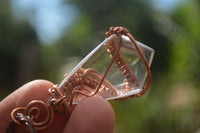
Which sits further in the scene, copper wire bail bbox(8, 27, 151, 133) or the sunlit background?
the sunlit background

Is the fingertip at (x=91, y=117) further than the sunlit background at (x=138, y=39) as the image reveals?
No

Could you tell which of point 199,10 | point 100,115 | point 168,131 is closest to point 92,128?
point 100,115

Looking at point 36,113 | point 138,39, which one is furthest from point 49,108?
point 138,39

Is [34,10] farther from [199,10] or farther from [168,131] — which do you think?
→ [168,131]

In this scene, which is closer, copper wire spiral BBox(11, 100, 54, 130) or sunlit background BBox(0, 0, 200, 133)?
copper wire spiral BBox(11, 100, 54, 130)

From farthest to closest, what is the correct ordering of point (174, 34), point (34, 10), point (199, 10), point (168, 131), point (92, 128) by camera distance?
point (34, 10)
point (174, 34)
point (199, 10)
point (168, 131)
point (92, 128)

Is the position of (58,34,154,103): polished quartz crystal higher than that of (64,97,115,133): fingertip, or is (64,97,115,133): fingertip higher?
(58,34,154,103): polished quartz crystal
